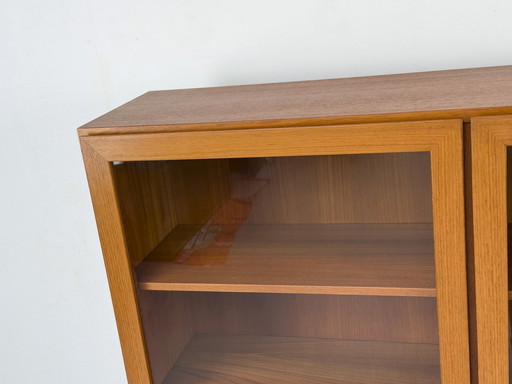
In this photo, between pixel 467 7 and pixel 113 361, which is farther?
pixel 113 361

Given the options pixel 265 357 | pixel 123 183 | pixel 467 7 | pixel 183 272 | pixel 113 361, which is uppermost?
pixel 467 7

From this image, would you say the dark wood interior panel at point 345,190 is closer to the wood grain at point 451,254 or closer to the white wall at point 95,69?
the wood grain at point 451,254

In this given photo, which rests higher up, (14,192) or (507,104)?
(507,104)

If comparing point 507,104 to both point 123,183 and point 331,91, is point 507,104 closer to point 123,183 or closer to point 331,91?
point 331,91

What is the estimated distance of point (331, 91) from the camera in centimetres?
102

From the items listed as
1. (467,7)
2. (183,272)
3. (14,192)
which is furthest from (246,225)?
(14,192)

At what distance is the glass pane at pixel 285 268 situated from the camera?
0.91 meters

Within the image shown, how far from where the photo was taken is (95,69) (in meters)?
1.32

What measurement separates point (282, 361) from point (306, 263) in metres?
0.19

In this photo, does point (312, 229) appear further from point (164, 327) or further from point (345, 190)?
point (164, 327)

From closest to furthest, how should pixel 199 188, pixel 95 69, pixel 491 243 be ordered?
pixel 491 243, pixel 199 188, pixel 95 69

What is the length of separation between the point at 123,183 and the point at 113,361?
2.41 ft

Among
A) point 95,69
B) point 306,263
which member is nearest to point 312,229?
point 306,263

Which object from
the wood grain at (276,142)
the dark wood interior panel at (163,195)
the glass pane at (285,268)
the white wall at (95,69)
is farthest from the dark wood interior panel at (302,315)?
the white wall at (95,69)
